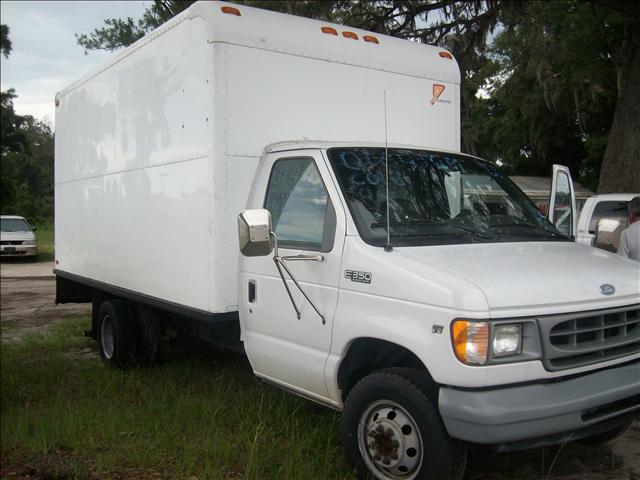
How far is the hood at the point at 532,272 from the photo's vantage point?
349cm

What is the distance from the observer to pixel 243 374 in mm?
6727

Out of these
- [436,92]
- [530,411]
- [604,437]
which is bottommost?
[604,437]

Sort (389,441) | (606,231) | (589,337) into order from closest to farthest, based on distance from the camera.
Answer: (589,337) → (389,441) → (606,231)

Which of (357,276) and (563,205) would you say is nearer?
(357,276)

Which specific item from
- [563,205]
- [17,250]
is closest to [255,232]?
[563,205]

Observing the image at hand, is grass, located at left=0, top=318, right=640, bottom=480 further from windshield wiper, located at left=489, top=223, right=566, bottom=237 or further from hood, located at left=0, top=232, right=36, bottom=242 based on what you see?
hood, located at left=0, top=232, right=36, bottom=242

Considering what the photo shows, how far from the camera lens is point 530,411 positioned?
340 centimetres

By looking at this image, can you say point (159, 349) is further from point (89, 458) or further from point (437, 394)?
point (437, 394)

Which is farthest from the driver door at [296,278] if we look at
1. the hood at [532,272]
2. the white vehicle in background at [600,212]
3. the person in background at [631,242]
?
the white vehicle in background at [600,212]

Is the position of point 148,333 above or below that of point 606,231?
below

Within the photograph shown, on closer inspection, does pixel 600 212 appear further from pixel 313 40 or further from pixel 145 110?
pixel 145 110

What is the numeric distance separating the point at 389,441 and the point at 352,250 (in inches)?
44.1

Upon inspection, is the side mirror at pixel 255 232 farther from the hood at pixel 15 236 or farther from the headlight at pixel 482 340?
the hood at pixel 15 236

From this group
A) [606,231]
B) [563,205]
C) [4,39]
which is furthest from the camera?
[606,231]
